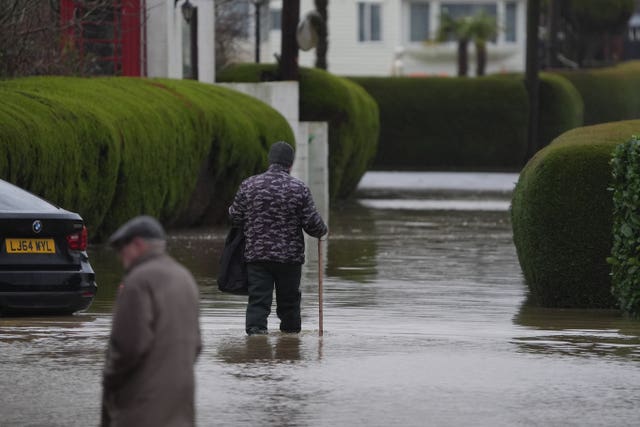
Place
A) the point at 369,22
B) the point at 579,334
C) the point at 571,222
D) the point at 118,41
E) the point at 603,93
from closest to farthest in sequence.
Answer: the point at 579,334 < the point at 571,222 < the point at 118,41 < the point at 603,93 < the point at 369,22

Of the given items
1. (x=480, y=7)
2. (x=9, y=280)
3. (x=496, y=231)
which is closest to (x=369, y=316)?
(x=9, y=280)

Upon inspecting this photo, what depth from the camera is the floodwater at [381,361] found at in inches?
400

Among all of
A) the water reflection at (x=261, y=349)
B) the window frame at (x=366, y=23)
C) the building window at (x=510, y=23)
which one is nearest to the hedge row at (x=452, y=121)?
the window frame at (x=366, y=23)

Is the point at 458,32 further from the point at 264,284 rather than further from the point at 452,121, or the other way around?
the point at 264,284

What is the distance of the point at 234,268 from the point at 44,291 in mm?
1843

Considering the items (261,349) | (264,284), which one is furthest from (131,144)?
(261,349)

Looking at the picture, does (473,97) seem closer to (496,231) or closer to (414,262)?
(496,231)

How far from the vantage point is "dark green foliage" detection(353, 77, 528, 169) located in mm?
50438

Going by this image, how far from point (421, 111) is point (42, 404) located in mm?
40854

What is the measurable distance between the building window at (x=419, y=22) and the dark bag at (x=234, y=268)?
75.2 metres

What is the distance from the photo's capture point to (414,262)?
21.8 m

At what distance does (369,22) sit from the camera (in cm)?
8619

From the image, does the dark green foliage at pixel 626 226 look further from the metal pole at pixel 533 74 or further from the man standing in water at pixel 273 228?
the metal pole at pixel 533 74

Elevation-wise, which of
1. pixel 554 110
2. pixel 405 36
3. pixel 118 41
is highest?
pixel 118 41
